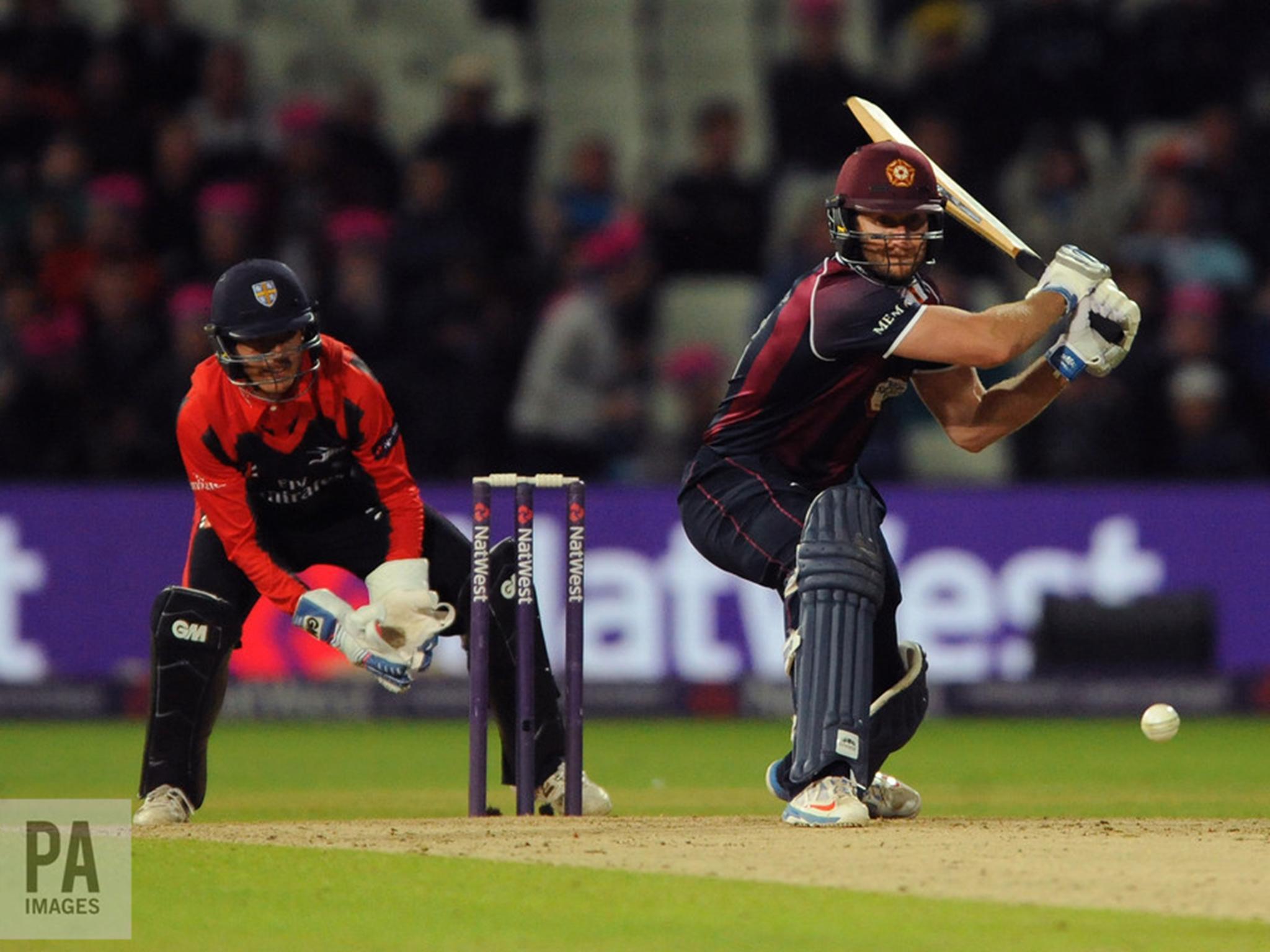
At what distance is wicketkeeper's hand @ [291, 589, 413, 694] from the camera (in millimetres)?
6984

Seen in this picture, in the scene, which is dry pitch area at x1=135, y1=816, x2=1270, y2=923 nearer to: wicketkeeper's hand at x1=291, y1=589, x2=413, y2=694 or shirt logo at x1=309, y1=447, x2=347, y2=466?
wicketkeeper's hand at x1=291, y1=589, x2=413, y2=694

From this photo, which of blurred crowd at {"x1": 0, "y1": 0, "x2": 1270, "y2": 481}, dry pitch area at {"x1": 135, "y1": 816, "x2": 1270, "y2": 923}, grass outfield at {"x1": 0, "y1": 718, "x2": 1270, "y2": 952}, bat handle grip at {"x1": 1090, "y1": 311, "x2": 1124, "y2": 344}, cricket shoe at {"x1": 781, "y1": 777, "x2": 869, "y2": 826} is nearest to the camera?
grass outfield at {"x1": 0, "y1": 718, "x2": 1270, "y2": 952}

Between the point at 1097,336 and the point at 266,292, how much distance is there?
2.51m

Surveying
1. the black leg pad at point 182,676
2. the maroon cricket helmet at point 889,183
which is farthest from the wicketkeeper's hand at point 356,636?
the maroon cricket helmet at point 889,183

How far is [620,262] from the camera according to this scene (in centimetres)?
1313

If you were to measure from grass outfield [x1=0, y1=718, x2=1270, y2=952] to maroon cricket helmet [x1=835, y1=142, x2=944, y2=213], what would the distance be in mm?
2161

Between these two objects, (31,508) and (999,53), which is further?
(999,53)

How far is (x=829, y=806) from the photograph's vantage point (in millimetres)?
6297

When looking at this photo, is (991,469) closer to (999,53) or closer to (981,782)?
(999,53)

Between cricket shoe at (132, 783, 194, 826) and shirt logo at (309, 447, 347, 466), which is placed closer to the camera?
cricket shoe at (132, 783, 194, 826)

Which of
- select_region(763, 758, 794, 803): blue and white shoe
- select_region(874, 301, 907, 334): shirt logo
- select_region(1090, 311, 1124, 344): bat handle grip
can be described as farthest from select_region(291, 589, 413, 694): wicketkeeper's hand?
select_region(1090, 311, 1124, 344): bat handle grip

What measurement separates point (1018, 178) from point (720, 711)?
157 inches

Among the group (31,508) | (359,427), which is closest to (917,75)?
(31,508)

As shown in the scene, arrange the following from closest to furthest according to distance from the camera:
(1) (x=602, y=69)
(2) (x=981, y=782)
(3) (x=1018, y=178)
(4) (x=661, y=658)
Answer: (2) (x=981, y=782)
(4) (x=661, y=658)
(3) (x=1018, y=178)
(1) (x=602, y=69)
